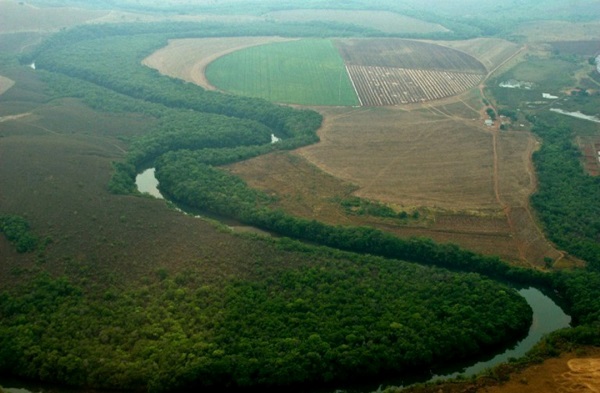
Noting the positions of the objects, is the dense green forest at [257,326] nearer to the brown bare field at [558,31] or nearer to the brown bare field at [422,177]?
the brown bare field at [422,177]

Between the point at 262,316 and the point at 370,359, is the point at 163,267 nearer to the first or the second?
the point at 262,316

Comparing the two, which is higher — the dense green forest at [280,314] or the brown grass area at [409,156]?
the brown grass area at [409,156]

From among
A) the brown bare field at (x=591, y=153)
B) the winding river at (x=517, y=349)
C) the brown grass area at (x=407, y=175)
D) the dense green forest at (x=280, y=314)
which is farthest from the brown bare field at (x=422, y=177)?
the brown bare field at (x=591, y=153)

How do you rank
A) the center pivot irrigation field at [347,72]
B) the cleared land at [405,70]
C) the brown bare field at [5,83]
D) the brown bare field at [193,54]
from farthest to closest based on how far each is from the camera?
the brown bare field at [193,54] < the cleared land at [405,70] < the center pivot irrigation field at [347,72] < the brown bare field at [5,83]

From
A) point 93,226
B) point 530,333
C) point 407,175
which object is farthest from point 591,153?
point 93,226

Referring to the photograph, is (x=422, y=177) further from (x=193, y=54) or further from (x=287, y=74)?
(x=193, y=54)

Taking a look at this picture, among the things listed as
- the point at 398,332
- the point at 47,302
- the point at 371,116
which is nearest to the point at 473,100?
the point at 371,116

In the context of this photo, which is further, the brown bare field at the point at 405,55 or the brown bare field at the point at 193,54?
the brown bare field at the point at 405,55
